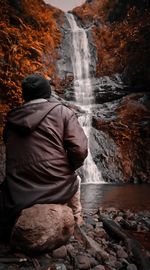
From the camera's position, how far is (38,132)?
3.36 meters

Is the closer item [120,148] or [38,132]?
[38,132]

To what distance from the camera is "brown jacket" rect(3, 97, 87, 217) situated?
128 inches

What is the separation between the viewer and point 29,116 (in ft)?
10.9

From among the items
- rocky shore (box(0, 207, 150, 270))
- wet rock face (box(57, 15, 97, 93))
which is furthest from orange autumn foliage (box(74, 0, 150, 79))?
rocky shore (box(0, 207, 150, 270))

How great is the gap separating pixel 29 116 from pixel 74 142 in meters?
0.55

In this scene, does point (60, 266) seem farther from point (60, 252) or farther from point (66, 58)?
point (66, 58)

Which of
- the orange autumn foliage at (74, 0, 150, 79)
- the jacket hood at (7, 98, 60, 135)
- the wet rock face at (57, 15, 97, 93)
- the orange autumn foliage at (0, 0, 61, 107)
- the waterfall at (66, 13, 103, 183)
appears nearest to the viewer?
the jacket hood at (7, 98, 60, 135)

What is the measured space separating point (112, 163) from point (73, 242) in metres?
14.5

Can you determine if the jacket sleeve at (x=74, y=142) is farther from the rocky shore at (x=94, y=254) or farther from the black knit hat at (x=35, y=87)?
the rocky shore at (x=94, y=254)

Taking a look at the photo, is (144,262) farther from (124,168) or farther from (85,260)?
(124,168)

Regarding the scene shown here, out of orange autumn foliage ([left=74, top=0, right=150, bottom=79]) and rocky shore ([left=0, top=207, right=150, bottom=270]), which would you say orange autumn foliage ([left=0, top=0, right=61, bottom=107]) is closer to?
orange autumn foliage ([left=74, top=0, right=150, bottom=79])

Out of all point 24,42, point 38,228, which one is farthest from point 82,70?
point 38,228

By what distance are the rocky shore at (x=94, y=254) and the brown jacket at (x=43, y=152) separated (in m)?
0.52

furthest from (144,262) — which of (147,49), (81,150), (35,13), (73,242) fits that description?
(35,13)
